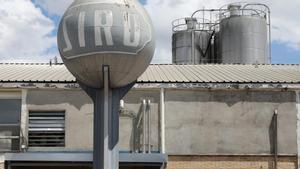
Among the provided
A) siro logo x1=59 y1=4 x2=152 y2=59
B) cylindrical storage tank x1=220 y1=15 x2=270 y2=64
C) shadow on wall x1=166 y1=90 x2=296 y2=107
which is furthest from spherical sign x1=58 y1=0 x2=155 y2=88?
cylindrical storage tank x1=220 y1=15 x2=270 y2=64

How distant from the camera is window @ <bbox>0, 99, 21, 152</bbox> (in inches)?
782

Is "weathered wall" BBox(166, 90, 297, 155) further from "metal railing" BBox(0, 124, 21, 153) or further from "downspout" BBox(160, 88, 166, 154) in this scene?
"metal railing" BBox(0, 124, 21, 153)

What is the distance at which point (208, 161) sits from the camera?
19469 millimetres

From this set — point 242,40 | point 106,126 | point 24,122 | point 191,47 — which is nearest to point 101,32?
point 106,126

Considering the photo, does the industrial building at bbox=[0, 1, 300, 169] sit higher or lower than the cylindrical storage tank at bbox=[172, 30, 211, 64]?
lower

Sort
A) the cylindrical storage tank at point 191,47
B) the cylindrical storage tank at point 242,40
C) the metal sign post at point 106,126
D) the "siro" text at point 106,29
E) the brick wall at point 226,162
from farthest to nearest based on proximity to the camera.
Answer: the cylindrical storage tank at point 191,47
the cylindrical storage tank at point 242,40
the brick wall at point 226,162
the metal sign post at point 106,126
the "siro" text at point 106,29

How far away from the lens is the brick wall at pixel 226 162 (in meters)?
19.4

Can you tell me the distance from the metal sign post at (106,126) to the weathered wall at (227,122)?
7.47 m

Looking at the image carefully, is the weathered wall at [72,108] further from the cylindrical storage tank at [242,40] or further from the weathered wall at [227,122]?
the cylindrical storage tank at [242,40]

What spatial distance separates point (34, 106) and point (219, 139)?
648cm

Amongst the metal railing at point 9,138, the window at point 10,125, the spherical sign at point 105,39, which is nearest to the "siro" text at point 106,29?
the spherical sign at point 105,39

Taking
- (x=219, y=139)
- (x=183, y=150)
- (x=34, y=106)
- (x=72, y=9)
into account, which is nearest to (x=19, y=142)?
(x=34, y=106)

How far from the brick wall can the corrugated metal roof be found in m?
2.73

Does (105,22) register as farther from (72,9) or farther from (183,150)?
(183,150)
